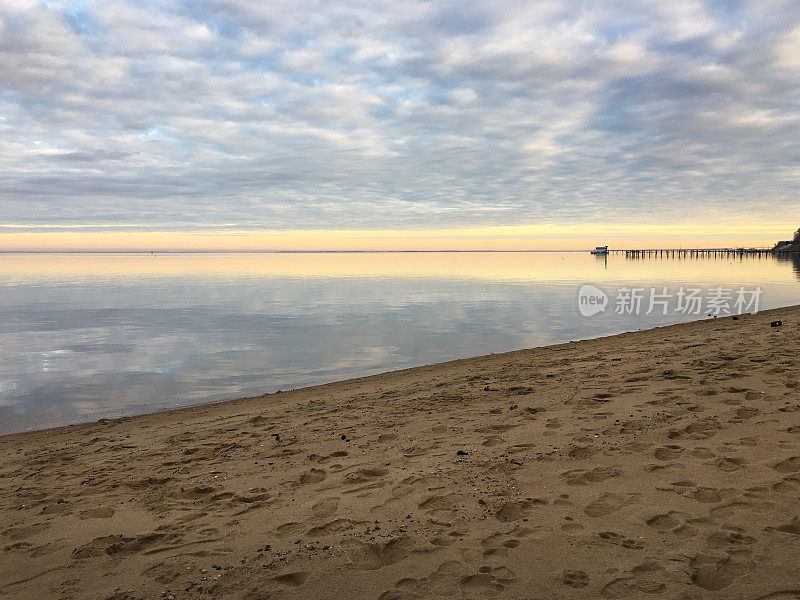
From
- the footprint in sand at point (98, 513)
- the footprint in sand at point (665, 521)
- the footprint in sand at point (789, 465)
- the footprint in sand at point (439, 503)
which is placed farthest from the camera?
the footprint in sand at point (98, 513)

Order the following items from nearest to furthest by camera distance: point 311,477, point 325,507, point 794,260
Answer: point 325,507, point 311,477, point 794,260

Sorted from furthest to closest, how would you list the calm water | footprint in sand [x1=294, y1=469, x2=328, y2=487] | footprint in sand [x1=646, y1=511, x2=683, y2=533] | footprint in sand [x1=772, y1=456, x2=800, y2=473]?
the calm water → footprint in sand [x1=294, y1=469, x2=328, y2=487] → footprint in sand [x1=772, y1=456, x2=800, y2=473] → footprint in sand [x1=646, y1=511, x2=683, y2=533]

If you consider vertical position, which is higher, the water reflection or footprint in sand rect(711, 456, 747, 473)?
the water reflection

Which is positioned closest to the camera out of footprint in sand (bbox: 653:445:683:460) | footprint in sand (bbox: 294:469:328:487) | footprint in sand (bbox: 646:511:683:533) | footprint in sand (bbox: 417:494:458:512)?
footprint in sand (bbox: 646:511:683:533)

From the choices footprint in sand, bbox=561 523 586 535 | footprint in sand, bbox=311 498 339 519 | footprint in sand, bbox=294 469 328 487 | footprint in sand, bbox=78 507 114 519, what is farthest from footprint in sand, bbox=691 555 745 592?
footprint in sand, bbox=78 507 114 519

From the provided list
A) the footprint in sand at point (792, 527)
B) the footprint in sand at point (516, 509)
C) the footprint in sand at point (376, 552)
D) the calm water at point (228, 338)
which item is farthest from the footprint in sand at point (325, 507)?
the calm water at point (228, 338)

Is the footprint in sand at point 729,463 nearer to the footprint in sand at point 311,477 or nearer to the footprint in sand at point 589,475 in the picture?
the footprint in sand at point 589,475

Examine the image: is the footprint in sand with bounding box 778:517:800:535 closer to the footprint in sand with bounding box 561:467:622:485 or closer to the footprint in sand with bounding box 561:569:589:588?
the footprint in sand with bounding box 561:467:622:485

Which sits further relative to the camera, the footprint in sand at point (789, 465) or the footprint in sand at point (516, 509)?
the footprint in sand at point (789, 465)

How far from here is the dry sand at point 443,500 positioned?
3.85 meters

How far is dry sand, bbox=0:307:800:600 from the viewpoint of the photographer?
3.85m

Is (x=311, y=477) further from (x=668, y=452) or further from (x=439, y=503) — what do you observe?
(x=668, y=452)

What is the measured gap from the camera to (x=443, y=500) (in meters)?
5.11

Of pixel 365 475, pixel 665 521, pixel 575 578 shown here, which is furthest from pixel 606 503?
pixel 365 475
